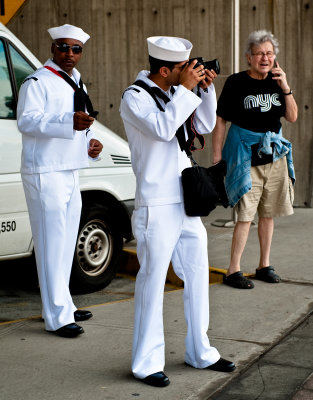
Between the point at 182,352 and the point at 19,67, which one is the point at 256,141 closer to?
the point at 19,67

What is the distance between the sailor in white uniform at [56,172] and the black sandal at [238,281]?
5.15ft

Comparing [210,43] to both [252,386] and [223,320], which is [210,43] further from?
[252,386]

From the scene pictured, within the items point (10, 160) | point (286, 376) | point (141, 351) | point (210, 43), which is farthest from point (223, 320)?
point (210, 43)

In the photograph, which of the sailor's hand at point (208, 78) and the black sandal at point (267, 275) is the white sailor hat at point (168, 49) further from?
the black sandal at point (267, 275)

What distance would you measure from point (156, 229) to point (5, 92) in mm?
2417

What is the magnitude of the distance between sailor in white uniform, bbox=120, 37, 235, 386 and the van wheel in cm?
222

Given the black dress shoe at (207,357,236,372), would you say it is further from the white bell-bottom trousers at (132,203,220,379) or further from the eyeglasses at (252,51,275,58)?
the eyeglasses at (252,51,275,58)

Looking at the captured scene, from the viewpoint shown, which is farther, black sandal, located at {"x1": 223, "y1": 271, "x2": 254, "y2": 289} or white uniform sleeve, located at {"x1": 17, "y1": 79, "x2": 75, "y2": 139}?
black sandal, located at {"x1": 223, "y1": 271, "x2": 254, "y2": 289}

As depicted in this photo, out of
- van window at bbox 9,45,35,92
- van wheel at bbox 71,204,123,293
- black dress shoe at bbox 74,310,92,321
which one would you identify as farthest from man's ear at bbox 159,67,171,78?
van wheel at bbox 71,204,123,293

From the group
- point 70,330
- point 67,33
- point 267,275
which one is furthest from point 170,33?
point 70,330

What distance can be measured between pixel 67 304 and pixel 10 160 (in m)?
1.31

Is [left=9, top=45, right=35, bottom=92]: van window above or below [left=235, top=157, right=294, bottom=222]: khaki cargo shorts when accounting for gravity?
above

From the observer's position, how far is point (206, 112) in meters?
4.27

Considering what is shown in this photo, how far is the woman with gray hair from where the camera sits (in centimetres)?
609
